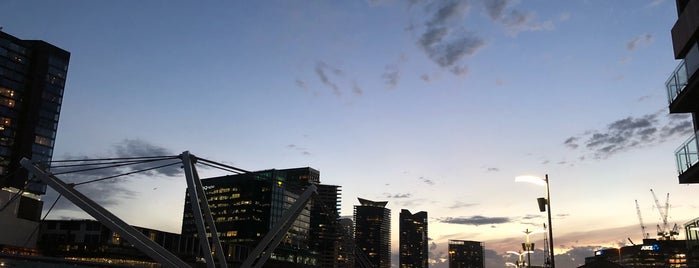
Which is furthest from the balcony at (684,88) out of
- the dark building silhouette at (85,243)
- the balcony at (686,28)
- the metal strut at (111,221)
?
the dark building silhouette at (85,243)

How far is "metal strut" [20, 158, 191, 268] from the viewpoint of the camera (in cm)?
4169

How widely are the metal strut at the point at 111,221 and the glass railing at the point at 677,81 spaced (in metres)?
34.7

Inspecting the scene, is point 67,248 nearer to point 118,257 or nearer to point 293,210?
point 118,257

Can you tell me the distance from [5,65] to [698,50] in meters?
212

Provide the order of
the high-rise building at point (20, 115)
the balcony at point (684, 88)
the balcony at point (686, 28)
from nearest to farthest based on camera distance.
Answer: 1. the balcony at point (686, 28)
2. the balcony at point (684, 88)
3. the high-rise building at point (20, 115)

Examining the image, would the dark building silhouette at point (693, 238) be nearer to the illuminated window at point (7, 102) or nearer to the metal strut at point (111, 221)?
the metal strut at point (111, 221)

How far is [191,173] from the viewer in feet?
146

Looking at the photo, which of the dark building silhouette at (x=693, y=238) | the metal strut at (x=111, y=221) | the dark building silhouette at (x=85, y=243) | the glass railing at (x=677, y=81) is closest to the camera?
the glass railing at (x=677, y=81)

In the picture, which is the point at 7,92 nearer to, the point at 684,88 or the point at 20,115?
the point at 20,115

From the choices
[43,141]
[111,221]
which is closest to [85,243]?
[43,141]

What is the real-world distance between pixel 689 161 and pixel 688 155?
15.5 inches

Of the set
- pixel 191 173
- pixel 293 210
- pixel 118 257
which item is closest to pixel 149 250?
pixel 191 173

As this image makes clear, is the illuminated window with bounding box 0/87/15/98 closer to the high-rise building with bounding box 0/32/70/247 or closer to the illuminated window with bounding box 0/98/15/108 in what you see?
the high-rise building with bounding box 0/32/70/247

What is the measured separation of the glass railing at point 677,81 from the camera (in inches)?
1182
